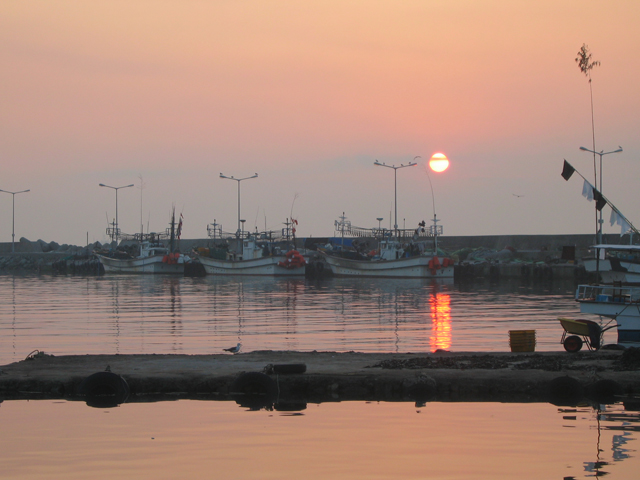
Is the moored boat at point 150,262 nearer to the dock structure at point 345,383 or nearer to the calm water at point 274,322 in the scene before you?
the calm water at point 274,322

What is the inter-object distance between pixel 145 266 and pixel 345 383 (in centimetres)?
8730

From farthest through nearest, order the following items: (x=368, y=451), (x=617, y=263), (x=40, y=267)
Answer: (x=40, y=267) < (x=617, y=263) < (x=368, y=451)

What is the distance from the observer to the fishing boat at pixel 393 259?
76812 mm

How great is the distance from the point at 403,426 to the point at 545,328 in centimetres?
1677

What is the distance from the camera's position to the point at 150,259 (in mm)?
98375

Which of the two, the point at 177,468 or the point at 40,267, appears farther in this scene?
the point at 40,267

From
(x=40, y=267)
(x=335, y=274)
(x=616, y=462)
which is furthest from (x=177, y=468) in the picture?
(x=40, y=267)

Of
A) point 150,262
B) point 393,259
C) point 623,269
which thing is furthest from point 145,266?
point 623,269

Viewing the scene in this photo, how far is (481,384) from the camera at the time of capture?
48.1 ft

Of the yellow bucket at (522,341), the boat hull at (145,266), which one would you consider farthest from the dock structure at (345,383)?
the boat hull at (145,266)

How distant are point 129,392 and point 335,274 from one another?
240ft

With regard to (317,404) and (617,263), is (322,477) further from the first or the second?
(617,263)

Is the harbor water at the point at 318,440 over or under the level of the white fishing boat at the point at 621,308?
under

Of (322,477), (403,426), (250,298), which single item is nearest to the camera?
(322,477)
